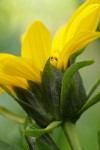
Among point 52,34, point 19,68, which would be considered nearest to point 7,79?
point 19,68

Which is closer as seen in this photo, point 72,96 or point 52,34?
point 72,96

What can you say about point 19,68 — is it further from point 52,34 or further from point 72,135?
point 52,34

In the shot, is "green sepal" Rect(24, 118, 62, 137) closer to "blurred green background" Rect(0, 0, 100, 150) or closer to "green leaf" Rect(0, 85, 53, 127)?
"green leaf" Rect(0, 85, 53, 127)

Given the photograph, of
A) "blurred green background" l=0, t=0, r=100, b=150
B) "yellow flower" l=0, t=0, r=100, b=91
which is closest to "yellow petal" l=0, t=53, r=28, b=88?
"yellow flower" l=0, t=0, r=100, b=91

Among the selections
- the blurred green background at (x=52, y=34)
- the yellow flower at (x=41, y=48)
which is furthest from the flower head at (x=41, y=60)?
the blurred green background at (x=52, y=34)

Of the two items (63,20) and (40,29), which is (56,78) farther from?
(63,20)

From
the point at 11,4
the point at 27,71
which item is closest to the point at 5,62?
the point at 27,71

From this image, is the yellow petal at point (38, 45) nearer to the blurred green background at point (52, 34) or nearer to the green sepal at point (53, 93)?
the green sepal at point (53, 93)
